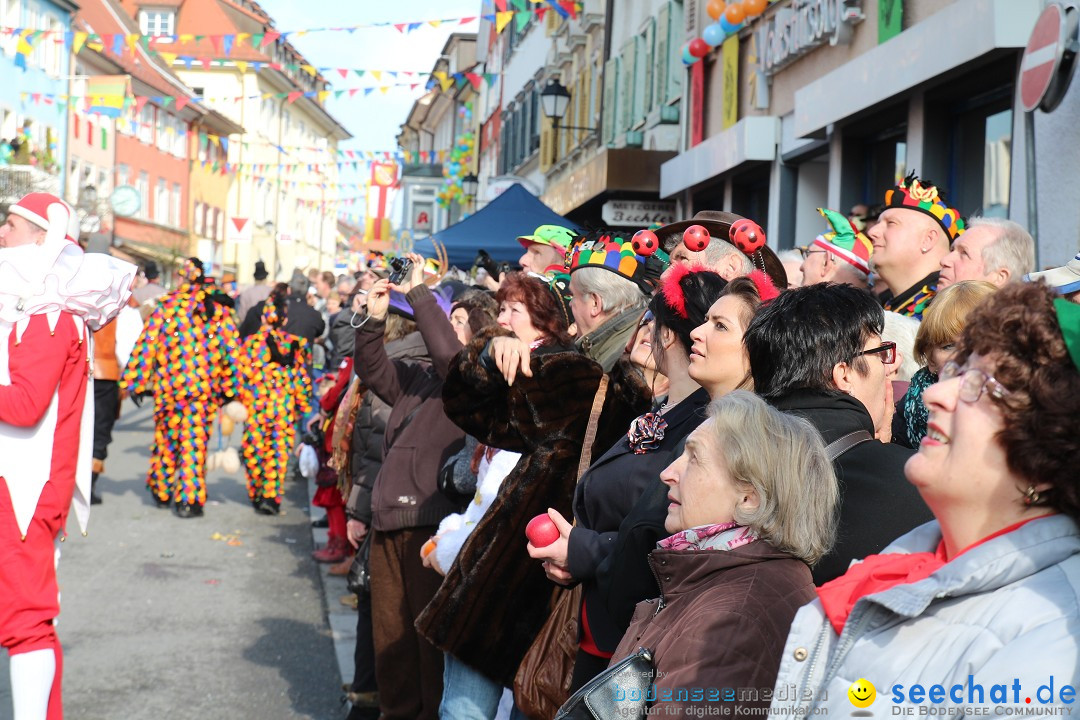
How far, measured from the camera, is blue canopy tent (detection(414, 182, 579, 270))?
39.4ft

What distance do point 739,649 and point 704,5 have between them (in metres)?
13.7

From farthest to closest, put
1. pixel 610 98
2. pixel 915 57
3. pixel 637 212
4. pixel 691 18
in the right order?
pixel 610 98 < pixel 637 212 < pixel 691 18 < pixel 915 57

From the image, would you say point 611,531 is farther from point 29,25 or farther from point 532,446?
point 29,25

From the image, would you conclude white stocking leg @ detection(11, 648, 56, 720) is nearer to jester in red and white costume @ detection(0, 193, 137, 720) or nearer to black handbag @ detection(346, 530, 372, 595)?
jester in red and white costume @ detection(0, 193, 137, 720)

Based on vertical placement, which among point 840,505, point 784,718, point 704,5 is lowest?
point 784,718

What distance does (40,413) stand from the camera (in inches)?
192

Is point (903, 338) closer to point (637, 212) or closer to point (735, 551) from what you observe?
point (735, 551)

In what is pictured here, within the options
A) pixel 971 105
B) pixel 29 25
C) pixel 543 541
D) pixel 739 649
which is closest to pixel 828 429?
pixel 739 649

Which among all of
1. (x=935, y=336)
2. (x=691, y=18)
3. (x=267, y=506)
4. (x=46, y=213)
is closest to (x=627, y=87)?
(x=691, y=18)

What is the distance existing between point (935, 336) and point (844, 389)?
2.02 ft

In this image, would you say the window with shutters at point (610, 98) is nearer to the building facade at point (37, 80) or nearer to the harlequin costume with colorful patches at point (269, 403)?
the harlequin costume with colorful patches at point (269, 403)

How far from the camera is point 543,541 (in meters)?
3.41

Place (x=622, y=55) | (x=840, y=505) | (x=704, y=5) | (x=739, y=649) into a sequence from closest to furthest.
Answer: (x=739, y=649) < (x=840, y=505) < (x=704, y=5) < (x=622, y=55)

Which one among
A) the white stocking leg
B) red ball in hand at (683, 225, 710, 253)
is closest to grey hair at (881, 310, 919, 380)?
red ball in hand at (683, 225, 710, 253)
